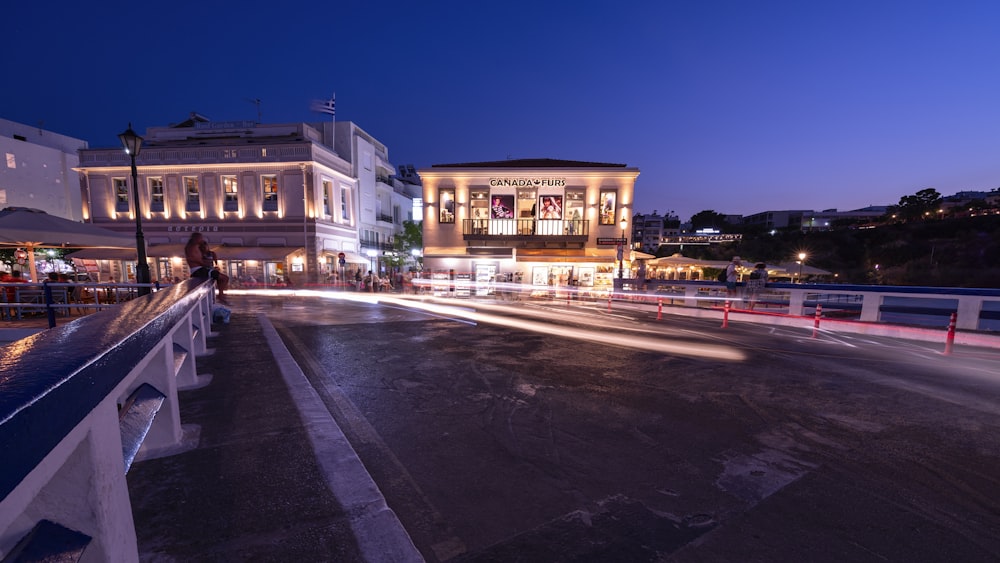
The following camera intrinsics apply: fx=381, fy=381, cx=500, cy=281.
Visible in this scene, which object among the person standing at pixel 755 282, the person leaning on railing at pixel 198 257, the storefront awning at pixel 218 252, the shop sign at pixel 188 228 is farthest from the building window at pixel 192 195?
the person standing at pixel 755 282

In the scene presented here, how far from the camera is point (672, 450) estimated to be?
12.5ft

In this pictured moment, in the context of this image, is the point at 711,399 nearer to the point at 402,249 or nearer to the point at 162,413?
the point at 162,413

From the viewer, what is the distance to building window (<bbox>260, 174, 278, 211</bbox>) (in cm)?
2745

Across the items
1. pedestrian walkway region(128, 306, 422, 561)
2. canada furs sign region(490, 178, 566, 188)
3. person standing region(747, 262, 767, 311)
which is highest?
canada furs sign region(490, 178, 566, 188)

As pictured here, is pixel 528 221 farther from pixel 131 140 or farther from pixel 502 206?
pixel 131 140

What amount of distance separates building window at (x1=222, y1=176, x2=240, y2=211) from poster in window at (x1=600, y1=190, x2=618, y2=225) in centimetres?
2635

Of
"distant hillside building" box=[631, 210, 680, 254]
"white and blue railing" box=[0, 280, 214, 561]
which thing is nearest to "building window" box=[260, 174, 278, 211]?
"white and blue railing" box=[0, 280, 214, 561]

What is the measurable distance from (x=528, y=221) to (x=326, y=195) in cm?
1573

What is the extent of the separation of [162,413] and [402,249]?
3899 centimetres

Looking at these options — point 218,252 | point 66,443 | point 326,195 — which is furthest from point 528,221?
point 66,443

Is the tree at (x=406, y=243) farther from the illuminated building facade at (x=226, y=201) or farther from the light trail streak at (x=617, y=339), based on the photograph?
the light trail streak at (x=617, y=339)

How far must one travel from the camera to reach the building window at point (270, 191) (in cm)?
2745

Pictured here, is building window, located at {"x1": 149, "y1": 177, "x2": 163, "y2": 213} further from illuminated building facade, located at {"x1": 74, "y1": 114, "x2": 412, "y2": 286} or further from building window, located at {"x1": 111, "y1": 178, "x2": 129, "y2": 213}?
building window, located at {"x1": 111, "y1": 178, "x2": 129, "y2": 213}

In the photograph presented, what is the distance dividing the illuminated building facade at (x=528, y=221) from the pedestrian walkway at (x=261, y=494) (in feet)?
75.5
